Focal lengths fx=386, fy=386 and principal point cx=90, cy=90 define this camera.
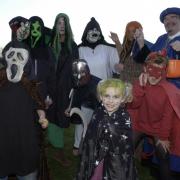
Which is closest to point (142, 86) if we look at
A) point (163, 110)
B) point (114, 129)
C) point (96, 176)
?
point (163, 110)

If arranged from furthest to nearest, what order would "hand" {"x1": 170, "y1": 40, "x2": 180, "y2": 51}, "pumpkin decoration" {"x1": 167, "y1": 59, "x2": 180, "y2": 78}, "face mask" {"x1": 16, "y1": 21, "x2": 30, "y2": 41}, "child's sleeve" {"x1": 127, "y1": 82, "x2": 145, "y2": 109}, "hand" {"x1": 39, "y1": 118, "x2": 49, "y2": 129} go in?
"face mask" {"x1": 16, "y1": 21, "x2": 30, "y2": 41} < "hand" {"x1": 170, "y1": 40, "x2": 180, "y2": 51} < "pumpkin decoration" {"x1": 167, "y1": 59, "x2": 180, "y2": 78} < "child's sleeve" {"x1": 127, "y1": 82, "x2": 145, "y2": 109} < "hand" {"x1": 39, "y1": 118, "x2": 49, "y2": 129}

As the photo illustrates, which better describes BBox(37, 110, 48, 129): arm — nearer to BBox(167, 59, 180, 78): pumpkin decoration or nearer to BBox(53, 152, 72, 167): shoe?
BBox(167, 59, 180, 78): pumpkin decoration

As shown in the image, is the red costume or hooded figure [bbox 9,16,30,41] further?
hooded figure [bbox 9,16,30,41]

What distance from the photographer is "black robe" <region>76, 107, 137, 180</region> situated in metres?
3.54

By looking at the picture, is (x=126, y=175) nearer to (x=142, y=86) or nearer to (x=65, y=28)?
(x=142, y=86)

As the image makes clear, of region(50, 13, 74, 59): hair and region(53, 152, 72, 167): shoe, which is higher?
region(50, 13, 74, 59): hair

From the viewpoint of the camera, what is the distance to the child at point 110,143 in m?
3.54

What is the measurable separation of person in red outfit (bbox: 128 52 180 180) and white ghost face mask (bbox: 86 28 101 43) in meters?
1.50

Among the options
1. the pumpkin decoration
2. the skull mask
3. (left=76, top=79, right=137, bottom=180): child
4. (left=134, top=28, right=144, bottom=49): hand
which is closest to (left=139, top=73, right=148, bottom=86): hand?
the pumpkin decoration

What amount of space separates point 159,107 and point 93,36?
6.26 feet

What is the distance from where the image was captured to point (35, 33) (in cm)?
539

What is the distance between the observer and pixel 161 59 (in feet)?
14.3

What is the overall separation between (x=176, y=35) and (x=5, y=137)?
2893 millimetres

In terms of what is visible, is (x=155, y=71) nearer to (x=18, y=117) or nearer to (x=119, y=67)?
(x=119, y=67)
